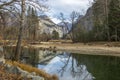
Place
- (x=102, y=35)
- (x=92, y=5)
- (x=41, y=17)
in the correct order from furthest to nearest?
(x=92, y=5)
(x=102, y=35)
(x=41, y=17)

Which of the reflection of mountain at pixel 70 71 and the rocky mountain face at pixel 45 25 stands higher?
the rocky mountain face at pixel 45 25

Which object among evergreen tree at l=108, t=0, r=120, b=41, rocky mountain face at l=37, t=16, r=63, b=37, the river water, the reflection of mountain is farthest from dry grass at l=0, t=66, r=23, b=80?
evergreen tree at l=108, t=0, r=120, b=41

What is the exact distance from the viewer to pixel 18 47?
19.7 metres

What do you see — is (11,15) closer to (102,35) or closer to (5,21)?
(5,21)

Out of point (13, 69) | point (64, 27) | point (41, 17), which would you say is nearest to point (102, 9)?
point (64, 27)

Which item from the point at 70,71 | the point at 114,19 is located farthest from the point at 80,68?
the point at 114,19

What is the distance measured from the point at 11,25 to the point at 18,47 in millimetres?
1685

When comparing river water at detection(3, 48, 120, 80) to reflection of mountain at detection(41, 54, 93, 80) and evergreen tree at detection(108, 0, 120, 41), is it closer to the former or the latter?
reflection of mountain at detection(41, 54, 93, 80)

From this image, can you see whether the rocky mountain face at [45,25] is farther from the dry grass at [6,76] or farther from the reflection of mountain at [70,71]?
the dry grass at [6,76]

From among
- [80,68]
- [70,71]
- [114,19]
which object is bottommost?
[80,68]

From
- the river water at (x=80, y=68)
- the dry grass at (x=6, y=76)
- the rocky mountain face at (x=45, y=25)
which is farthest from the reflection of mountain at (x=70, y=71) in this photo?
the dry grass at (x=6, y=76)

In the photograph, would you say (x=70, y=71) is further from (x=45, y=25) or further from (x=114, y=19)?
(x=45, y=25)

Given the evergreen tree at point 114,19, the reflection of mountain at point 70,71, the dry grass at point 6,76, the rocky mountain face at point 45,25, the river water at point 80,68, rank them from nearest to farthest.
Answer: the dry grass at point 6,76 → the reflection of mountain at point 70,71 → the river water at point 80,68 → the rocky mountain face at point 45,25 → the evergreen tree at point 114,19

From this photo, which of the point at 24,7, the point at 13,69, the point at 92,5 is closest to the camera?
the point at 13,69
